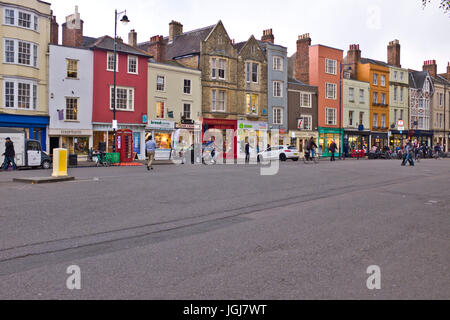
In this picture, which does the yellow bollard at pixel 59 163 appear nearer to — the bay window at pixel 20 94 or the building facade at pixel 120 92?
the bay window at pixel 20 94

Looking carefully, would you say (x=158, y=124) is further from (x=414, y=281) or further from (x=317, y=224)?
(x=414, y=281)

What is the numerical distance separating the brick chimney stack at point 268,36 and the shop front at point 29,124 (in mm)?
29019

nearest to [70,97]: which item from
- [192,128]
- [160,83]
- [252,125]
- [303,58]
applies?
[160,83]

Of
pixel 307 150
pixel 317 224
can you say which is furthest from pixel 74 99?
pixel 317 224

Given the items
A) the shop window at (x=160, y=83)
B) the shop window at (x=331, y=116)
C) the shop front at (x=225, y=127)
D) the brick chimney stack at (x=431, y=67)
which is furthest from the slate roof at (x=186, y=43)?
the brick chimney stack at (x=431, y=67)

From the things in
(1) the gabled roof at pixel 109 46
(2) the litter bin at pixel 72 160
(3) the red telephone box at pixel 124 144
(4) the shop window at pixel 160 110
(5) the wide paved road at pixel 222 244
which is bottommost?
(5) the wide paved road at pixel 222 244

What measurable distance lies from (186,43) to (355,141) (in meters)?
27.8

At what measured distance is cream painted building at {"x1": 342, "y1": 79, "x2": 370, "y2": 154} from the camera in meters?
58.2

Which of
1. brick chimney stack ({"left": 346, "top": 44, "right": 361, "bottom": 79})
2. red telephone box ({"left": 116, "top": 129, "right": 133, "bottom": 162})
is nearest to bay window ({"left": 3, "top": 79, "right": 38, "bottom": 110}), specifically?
red telephone box ({"left": 116, "top": 129, "right": 133, "bottom": 162})

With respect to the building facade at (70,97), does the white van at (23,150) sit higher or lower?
lower

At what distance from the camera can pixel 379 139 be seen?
6303 centimetres

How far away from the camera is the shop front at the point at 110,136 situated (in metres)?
36.4

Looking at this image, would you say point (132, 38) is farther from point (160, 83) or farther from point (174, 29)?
point (160, 83)

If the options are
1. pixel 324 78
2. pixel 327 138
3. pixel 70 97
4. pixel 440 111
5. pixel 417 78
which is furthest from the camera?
pixel 440 111
